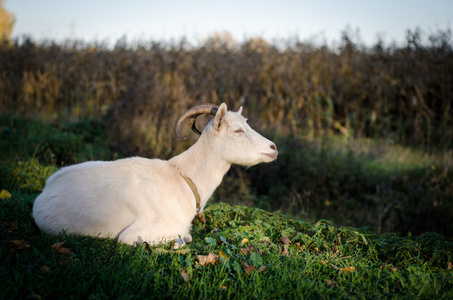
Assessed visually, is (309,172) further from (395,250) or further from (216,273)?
(216,273)

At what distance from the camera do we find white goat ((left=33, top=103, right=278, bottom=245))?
3.94 m

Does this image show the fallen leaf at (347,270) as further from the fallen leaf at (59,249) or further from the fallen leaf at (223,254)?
the fallen leaf at (59,249)

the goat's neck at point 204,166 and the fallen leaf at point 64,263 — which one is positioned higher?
the goat's neck at point 204,166

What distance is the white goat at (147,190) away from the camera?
3.94m

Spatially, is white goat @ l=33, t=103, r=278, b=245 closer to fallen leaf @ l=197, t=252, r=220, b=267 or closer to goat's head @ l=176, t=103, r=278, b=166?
goat's head @ l=176, t=103, r=278, b=166

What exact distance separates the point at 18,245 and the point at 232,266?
7.00 ft

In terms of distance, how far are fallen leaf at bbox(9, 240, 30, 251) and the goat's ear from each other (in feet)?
7.78

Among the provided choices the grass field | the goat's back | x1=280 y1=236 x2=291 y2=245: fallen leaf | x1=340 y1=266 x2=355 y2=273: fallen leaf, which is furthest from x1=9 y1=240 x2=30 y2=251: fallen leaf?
x1=340 y1=266 x2=355 y2=273: fallen leaf

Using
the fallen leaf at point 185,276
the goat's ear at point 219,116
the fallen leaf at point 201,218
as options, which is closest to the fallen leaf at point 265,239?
the fallen leaf at point 201,218

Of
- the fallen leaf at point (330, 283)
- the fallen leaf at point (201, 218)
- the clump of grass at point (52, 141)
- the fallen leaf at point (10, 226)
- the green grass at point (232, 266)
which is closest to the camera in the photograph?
the green grass at point (232, 266)

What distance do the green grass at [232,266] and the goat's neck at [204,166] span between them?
589 millimetres

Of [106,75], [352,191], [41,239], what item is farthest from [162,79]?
[41,239]

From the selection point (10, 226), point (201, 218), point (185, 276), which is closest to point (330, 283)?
point (185, 276)

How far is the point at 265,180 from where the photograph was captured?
8.27 m
